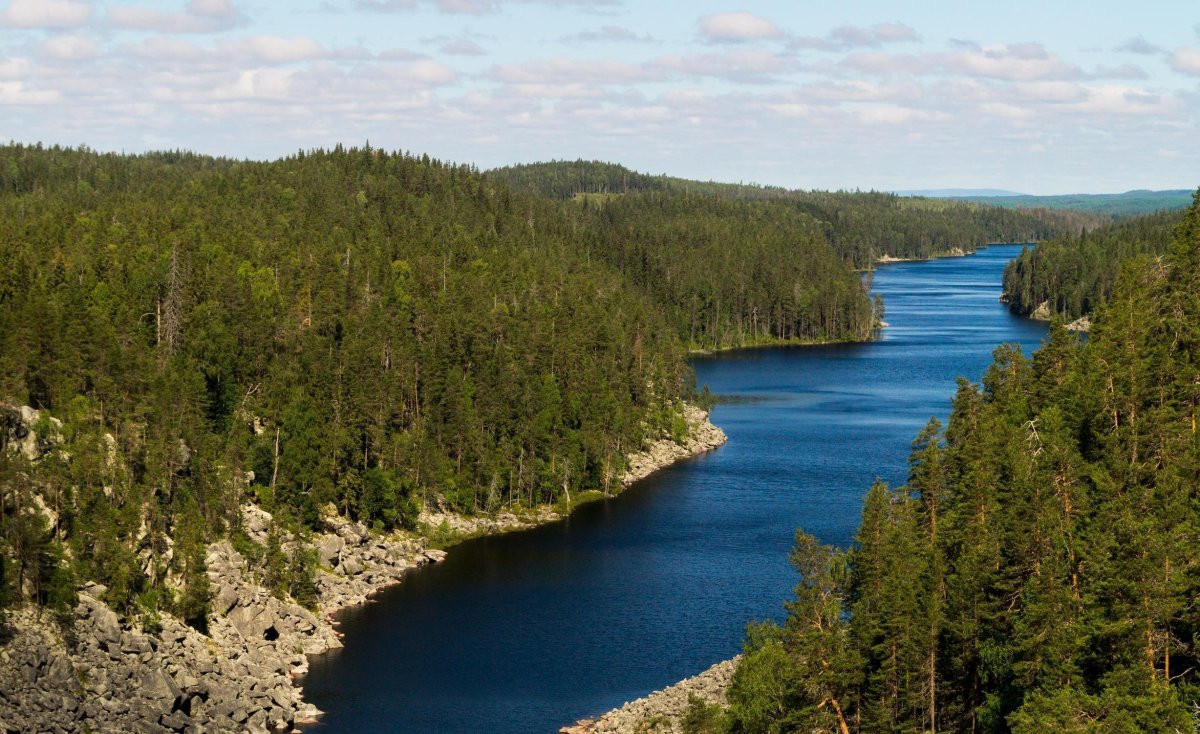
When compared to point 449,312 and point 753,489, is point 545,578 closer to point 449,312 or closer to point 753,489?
point 753,489

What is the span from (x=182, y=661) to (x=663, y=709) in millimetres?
28142

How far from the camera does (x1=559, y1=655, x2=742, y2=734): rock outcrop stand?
68.9 m

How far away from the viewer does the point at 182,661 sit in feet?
245

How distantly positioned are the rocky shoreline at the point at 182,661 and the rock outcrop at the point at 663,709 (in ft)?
55.8

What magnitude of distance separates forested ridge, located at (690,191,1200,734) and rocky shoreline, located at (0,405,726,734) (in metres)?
28.7

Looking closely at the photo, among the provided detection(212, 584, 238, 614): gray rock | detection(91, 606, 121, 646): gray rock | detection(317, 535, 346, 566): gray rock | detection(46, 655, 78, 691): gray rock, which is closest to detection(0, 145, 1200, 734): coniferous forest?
detection(91, 606, 121, 646): gray rock

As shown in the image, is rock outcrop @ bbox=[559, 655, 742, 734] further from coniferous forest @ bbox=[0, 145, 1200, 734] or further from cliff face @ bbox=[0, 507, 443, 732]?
cliff face @ bbox=[0, 507, 443, 732]

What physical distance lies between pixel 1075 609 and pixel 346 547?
65573 millimetres

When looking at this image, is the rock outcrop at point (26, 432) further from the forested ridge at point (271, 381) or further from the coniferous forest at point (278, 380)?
the coniferous forest at point (278, 380)

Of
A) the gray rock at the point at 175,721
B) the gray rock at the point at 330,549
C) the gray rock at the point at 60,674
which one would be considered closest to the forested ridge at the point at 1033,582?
the gray rock at the point at 175,721

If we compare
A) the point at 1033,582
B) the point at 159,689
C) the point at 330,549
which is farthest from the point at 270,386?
the point at 1033,582

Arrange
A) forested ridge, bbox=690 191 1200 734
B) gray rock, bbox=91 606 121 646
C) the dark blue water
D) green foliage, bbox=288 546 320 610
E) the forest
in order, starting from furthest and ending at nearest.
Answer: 1. green foliage, bbox=288 546 320 610
2. the forest
3. the dark blue water
4. gray rock, bbox=91 606 121 646
5. forested ridge, bbox=690 191 1200 734

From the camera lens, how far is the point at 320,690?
78312 mm

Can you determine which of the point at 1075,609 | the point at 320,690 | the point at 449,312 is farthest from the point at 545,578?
the point at 1075,609
